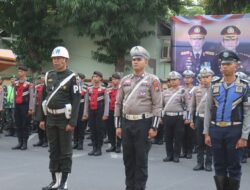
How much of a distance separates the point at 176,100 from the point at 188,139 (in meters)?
1.24

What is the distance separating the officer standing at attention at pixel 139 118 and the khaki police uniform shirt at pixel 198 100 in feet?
9.59

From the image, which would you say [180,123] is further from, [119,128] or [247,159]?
[119,128]

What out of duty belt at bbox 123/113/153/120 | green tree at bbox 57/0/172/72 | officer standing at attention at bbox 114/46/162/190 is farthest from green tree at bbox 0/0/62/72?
duty belt at bbox 123/113/153/120

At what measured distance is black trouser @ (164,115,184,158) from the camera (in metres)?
10.2

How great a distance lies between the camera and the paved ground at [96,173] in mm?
7395

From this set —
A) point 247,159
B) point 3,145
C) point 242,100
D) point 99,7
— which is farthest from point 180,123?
point 99,7

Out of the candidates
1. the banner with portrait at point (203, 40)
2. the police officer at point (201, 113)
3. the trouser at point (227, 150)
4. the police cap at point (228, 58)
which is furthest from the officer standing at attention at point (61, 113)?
the banner with portrait at point (203, 40)

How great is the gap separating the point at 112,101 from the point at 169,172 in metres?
3.83

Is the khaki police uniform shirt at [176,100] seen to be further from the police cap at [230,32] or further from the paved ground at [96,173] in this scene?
the police cap at [230,32]

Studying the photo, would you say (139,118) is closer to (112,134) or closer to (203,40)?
(112,134)

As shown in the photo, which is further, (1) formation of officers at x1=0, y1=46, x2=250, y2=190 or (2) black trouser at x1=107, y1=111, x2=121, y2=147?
Result: (2) black trouser at x1=107, y1=111, x2=121, y2=147

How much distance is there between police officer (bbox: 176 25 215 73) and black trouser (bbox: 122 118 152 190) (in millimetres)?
7987

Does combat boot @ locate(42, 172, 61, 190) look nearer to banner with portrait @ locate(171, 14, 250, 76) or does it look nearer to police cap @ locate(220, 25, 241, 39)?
banner with portrait @ locate(171, 14, 250, 76)

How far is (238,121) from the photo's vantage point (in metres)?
5.91
